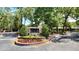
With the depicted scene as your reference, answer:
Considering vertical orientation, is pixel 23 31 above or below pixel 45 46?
above

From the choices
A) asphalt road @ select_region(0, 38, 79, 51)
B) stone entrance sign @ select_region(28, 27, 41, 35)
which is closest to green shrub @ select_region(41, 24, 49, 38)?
stone entrance sign @ select_region(28, 27, 41, 35)

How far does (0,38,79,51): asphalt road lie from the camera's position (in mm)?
4676

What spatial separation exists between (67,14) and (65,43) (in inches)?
21.9

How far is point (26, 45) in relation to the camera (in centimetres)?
471

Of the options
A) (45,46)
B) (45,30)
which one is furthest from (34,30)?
(45,46)

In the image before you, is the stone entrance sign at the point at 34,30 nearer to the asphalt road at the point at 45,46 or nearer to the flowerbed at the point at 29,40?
the flowerbed at the point at 29,40

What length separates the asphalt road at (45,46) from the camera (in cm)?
468

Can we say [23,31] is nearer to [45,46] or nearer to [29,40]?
[29,40]

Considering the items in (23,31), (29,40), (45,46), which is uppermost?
(23,31)

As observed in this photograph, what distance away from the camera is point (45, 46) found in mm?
4684

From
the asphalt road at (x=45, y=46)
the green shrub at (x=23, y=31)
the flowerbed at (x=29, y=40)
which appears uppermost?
the green shrub at (x=23, y=31)

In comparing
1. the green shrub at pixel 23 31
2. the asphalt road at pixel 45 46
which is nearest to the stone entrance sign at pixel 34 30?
the green shrub at pixel 23 31

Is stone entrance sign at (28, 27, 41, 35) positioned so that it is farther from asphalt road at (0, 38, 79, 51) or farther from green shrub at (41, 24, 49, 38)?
asphalt road at (0, 38, 79, 51)
